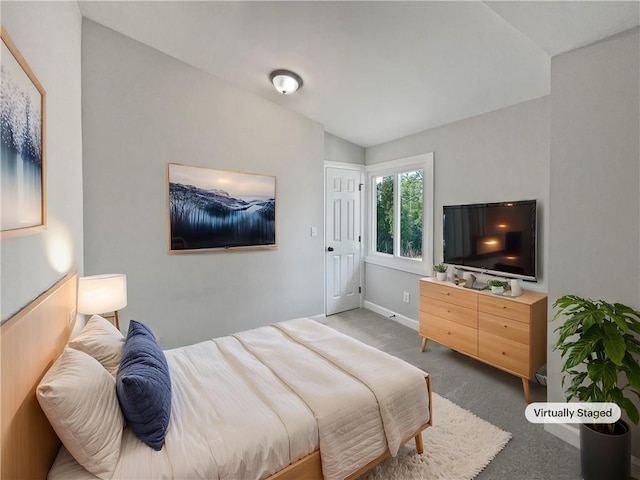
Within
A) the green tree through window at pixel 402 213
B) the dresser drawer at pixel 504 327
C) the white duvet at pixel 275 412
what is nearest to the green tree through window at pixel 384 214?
the green tree through window at pixel 402 213

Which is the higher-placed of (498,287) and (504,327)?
(498,287)

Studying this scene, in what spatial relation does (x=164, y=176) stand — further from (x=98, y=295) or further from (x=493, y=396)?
(x=493, y=396)

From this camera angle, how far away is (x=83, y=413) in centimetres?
105

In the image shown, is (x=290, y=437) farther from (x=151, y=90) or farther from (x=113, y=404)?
(x=151, y=90)

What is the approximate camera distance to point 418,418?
167 centimetres

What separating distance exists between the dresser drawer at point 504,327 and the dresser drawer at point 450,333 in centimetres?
13

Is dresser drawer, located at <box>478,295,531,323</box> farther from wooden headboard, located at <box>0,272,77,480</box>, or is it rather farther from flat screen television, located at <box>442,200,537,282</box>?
wooden headboard, located at <box>0,272,77,480</box>

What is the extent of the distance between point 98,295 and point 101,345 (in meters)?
0.72

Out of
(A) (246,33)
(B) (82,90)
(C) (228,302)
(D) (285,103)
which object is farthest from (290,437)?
(D) (285,103)

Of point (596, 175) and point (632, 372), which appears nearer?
point (632, 372)

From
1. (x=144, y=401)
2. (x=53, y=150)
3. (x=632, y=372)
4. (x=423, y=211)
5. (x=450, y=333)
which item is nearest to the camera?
(x=144, y=401)

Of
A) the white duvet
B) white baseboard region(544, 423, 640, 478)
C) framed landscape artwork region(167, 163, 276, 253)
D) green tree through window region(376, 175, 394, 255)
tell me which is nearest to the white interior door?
green tree through window region(376, 175, 394, 255)

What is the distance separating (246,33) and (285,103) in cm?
113

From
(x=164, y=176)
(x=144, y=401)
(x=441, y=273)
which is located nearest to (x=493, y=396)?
(x=441, y=273)
